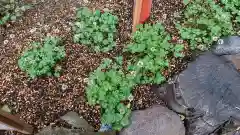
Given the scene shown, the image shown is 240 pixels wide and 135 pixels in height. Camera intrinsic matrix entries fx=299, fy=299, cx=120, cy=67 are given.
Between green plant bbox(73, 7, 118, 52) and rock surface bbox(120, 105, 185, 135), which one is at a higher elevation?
green plant bbox(73, 7, 118, 52)

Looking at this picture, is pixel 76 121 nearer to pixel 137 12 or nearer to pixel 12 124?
pixel 12 124

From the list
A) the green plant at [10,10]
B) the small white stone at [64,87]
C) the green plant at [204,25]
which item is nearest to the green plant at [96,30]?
the small white stone at [64,87]

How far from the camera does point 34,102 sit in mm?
3031

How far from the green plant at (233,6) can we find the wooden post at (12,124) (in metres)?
2.56

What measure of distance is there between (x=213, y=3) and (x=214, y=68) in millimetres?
961

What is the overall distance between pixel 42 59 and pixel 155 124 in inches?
50.7

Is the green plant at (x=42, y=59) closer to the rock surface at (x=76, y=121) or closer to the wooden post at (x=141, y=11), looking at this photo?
the rock surface at (x=76, y=121)

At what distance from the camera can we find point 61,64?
124 inches

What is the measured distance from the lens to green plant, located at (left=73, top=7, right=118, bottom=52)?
320cm

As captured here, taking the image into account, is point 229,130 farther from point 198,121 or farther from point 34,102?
point 34,102

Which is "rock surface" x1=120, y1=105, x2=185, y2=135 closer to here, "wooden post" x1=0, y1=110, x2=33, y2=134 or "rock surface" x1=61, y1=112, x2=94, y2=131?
"rock surface" x1=61, y1=112, x2=94, y2=131

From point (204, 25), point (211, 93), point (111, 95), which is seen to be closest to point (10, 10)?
point (111, 95)

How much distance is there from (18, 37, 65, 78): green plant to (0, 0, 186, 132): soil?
104mm

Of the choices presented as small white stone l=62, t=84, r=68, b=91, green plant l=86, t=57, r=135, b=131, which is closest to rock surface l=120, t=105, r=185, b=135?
green plant l=86, t=57, r=135, b=131
